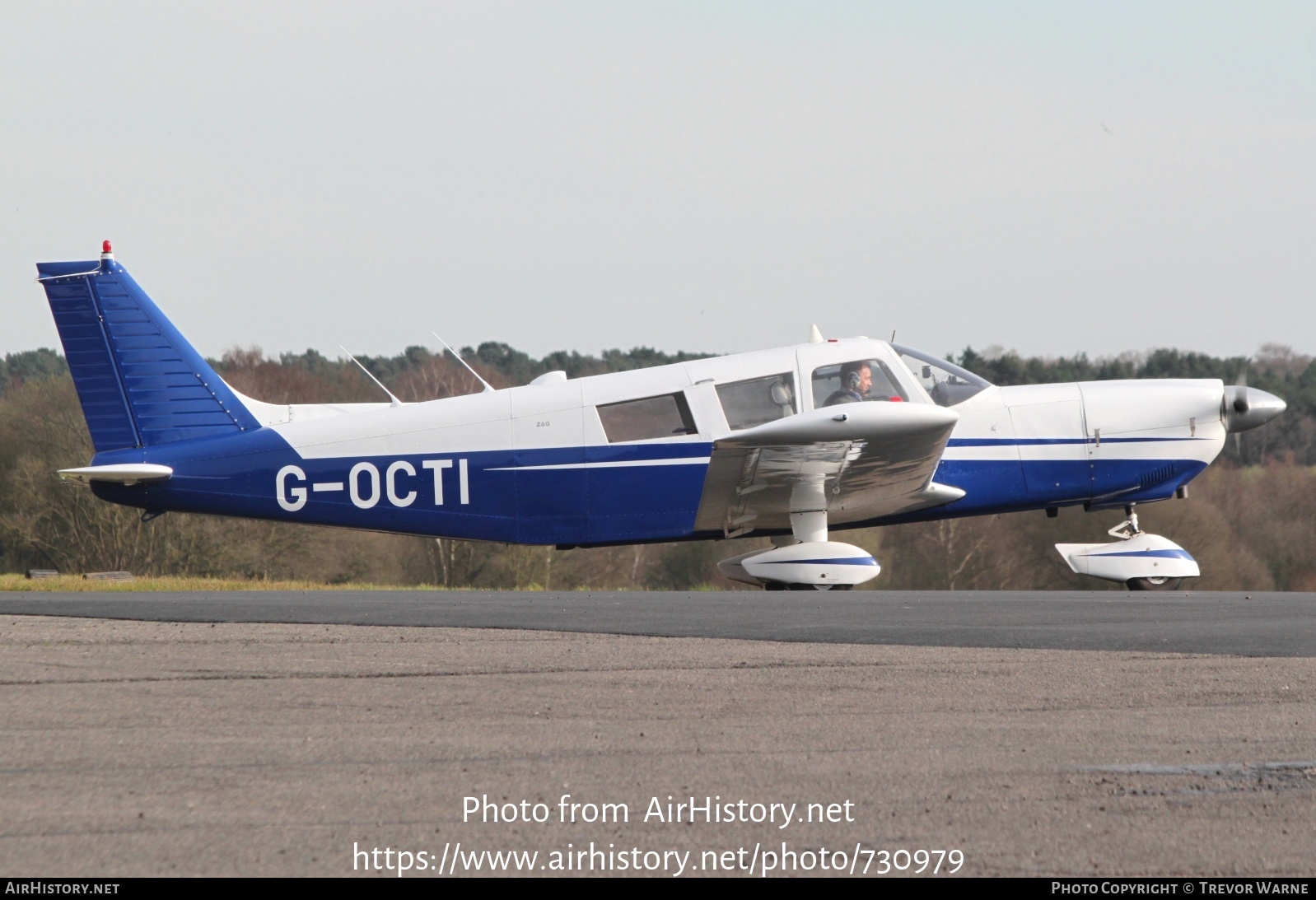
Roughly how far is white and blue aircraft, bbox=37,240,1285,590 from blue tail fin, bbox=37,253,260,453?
0.06ft

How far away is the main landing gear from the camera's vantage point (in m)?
12.2

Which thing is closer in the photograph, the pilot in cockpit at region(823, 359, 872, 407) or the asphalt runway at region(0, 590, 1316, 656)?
the asphalt runway at region(0, 590, 1316, 656)

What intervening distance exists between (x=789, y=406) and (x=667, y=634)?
14.5ft

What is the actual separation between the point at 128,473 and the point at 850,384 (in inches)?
258

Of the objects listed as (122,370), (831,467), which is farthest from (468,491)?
(122,370)

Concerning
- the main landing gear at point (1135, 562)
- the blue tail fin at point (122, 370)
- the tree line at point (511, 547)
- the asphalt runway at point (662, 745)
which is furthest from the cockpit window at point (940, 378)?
→ the tree line at point (511, 547)

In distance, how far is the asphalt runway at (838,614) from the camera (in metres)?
7.12

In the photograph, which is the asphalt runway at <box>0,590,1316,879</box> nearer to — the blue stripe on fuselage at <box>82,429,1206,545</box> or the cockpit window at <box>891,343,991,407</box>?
the blue stripe on fuselage at <box>82,429,1206,545</box>

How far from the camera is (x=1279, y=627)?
305 inches

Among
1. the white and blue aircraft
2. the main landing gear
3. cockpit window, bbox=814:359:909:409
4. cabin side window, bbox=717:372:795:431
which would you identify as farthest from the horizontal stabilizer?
the main landing gear

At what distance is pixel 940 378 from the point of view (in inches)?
484

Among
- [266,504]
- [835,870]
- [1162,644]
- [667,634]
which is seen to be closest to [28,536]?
[266,504]

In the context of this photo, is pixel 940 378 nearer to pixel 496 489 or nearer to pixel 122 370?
pixel 496 489

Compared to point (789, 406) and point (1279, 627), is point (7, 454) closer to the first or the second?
point (789, 406)
